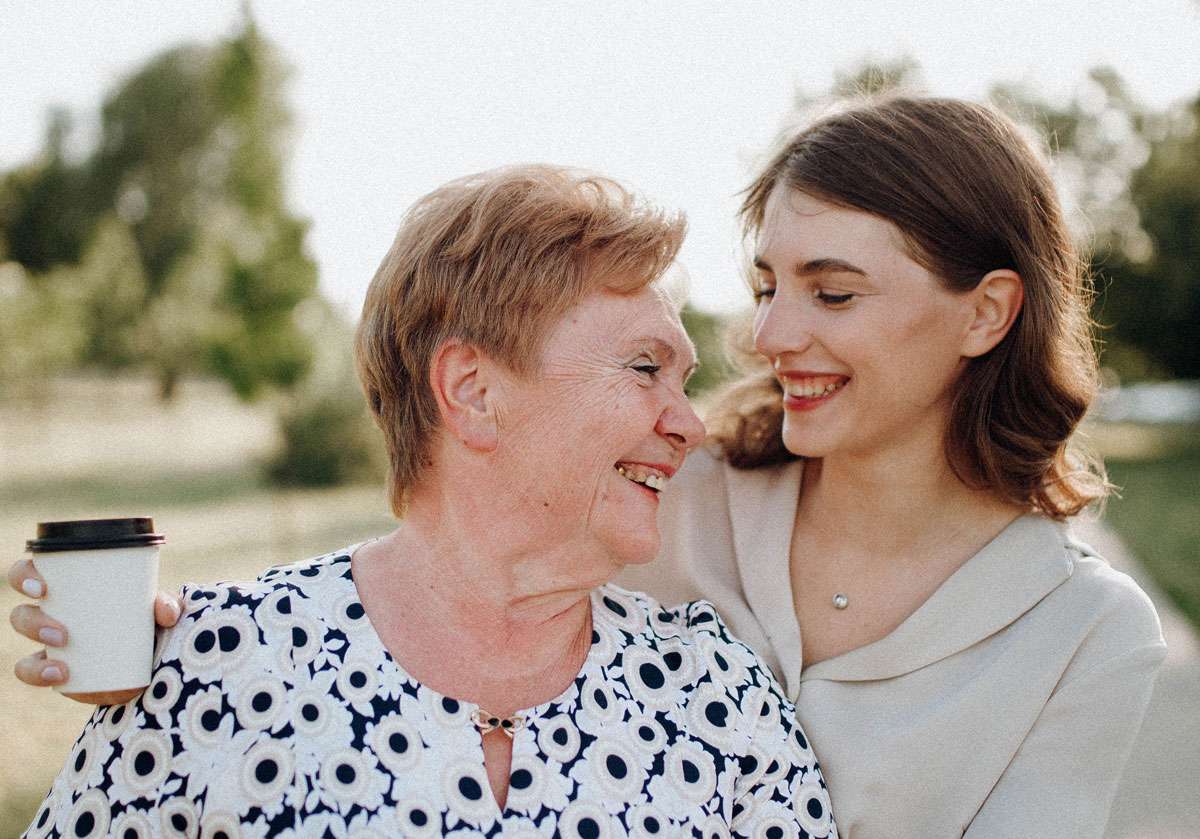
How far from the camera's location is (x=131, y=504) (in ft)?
61.9

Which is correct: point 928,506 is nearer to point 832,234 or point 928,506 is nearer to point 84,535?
point 832,234

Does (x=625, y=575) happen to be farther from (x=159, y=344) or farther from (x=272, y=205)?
(x=159, y=344)

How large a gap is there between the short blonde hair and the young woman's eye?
61cm

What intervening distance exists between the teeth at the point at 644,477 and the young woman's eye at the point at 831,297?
72 centimetres

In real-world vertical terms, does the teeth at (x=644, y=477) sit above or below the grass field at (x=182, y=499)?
above

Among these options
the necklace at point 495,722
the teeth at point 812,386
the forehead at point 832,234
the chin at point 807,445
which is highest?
the forehead at point 832,234

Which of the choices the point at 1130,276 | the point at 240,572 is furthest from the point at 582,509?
the point at 1130,276

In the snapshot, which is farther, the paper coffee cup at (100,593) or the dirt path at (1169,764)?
the dirt path at (1169,764)

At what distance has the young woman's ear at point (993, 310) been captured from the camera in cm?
290

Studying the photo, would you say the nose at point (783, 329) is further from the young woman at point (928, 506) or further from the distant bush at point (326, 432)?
the distant bush at point (326, 432)

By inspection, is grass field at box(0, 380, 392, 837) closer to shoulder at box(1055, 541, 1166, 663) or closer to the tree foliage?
the tree foliage

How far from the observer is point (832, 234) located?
9.00ft

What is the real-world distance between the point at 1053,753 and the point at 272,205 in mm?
15229

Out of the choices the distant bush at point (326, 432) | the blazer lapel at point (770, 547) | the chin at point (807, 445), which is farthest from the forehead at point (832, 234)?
the distant bush at point (326, 432)
